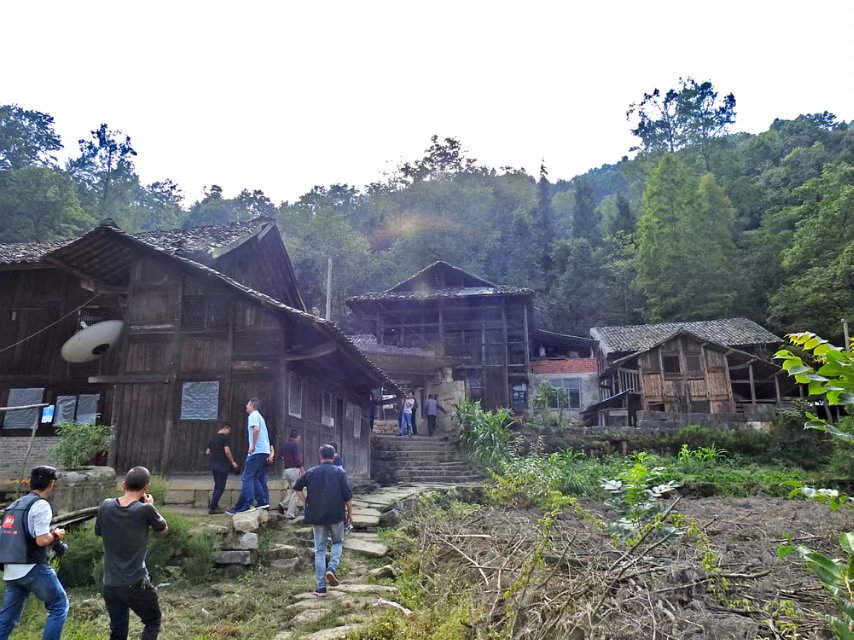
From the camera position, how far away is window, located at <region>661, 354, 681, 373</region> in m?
26.9

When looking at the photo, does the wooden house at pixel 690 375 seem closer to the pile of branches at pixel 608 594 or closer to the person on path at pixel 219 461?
the person on path at pixel 219 461

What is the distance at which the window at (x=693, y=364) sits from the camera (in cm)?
2662

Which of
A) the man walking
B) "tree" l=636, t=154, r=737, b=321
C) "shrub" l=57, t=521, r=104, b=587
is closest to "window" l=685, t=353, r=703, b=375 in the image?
"tree" l=636, t=154, r=737, b=321

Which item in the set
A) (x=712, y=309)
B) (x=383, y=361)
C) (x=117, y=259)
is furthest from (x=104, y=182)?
(x=712, y=309)

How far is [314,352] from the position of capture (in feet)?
37.1

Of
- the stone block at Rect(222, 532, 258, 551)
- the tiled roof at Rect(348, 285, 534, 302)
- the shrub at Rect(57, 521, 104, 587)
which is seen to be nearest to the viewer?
the shrub at Rect(57, 521, 104, 587)

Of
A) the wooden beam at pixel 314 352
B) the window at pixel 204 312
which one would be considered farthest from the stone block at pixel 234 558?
the window at pixel 204 312

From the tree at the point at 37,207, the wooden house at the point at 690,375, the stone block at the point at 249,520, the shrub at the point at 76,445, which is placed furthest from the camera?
→ the tree at the point at 37,207

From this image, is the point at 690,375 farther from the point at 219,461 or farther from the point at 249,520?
the point at 249,520

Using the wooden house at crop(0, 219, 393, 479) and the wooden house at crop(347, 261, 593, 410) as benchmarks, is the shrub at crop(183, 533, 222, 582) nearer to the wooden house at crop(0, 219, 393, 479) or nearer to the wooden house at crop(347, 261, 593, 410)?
the wooden house at crop(0, 219, 393, 479)

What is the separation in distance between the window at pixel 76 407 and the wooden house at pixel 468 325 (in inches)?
653

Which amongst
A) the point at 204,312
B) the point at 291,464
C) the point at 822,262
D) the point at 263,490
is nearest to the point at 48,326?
the point at 204,312

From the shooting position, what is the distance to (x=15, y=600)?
4.95 metres

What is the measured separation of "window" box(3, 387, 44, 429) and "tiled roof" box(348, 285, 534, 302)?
1715 cm
